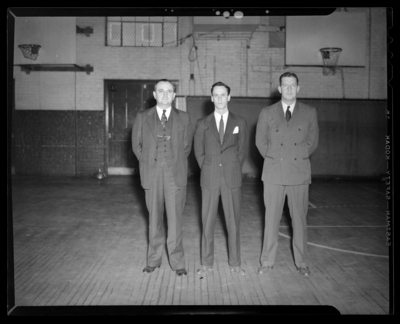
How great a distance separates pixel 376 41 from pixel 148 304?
40.4ft

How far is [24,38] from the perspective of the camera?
12133 mm

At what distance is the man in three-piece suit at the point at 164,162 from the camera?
430cm

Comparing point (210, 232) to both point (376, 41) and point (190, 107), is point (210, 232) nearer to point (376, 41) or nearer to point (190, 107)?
point (190, 107)

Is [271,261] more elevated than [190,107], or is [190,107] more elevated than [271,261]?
[190,107]

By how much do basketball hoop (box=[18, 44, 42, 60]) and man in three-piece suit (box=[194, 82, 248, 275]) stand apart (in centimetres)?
920

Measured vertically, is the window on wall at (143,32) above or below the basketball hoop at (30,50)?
above

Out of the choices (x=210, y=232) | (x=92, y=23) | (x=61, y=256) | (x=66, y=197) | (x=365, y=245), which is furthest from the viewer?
(x=92, y=23)

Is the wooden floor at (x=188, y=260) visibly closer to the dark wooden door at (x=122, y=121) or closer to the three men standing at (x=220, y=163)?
the three men standing at (x=220, y=163)

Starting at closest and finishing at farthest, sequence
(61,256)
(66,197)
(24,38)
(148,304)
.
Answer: (148,304)
(61,256)
(66,197)
(24,38)

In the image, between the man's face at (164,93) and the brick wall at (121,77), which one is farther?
the brick wall at (121,77)

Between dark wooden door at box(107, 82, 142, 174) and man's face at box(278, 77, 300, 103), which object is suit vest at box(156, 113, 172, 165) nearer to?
man's face at box(278, 77, 300, 103)

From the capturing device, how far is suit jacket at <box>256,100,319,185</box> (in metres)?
4.32

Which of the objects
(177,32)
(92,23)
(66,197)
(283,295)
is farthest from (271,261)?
(92,23)

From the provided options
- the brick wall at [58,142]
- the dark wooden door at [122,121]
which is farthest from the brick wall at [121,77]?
the dark wooden door at [122,121]
